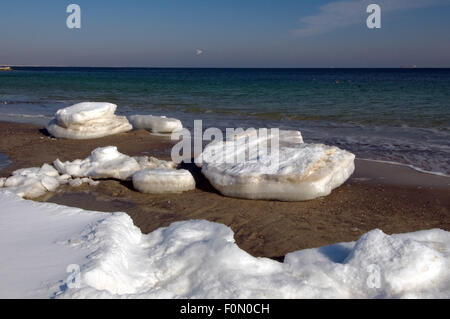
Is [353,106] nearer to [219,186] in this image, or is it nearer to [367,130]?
[367,130]

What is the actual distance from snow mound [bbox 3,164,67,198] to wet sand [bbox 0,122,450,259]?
15 centimetres

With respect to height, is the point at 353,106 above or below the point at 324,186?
above

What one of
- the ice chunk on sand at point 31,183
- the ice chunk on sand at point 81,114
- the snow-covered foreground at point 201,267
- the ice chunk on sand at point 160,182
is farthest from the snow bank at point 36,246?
the ice chunk on sand at point 81,114

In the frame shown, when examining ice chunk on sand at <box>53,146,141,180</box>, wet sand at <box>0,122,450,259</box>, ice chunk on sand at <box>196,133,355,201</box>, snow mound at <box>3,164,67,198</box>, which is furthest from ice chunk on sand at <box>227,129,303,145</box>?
snow mound at <box>3,164,67,198</box>

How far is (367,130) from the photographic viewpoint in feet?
36.4

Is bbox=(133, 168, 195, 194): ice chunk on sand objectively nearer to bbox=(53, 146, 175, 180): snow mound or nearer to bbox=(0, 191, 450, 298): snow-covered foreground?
bbox=(53, 146, 175, 180): snow mound

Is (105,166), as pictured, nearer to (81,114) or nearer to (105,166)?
(105,166)

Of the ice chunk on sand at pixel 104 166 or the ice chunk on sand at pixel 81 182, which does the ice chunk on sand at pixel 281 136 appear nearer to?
the ice chunk on sand at pixel 104 166

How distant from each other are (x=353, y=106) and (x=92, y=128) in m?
11.6

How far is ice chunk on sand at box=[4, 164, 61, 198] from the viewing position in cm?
537

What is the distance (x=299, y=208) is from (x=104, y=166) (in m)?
2.96

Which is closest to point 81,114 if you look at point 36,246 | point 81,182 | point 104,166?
point 104,166

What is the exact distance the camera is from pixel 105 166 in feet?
20.1

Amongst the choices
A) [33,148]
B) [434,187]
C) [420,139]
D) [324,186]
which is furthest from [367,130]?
[33,148]
